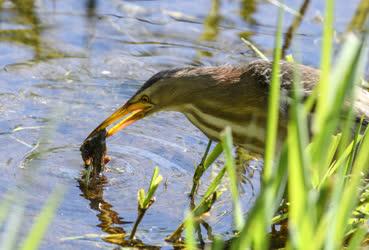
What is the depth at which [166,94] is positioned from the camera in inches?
182

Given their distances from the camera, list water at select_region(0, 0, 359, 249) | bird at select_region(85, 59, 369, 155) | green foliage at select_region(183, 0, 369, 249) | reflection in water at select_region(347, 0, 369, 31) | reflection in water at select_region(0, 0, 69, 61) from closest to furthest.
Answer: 1. green foliage at select_region(183, 0, 369, 249)
2. water at select_region(0, 0, 359, 249)
3. bird at select_region(85, 59, 369, 155)
4. reflection in water at select_region(0, 0, 69, 61)
5. reflection in water at select_region(347, 0, 369, 31)

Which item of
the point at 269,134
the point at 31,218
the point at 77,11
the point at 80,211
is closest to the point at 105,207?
the point at 80,211

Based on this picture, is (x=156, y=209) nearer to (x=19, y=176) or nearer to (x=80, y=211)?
(x=80, y=211)

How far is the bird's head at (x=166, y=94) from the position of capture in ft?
15.1

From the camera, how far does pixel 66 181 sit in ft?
14.5

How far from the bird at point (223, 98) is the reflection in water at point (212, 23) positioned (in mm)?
1785

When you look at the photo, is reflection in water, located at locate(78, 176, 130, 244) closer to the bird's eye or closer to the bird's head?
the bird's head

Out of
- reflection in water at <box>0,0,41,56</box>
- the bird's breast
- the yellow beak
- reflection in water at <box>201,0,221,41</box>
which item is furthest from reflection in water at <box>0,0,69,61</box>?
the bird's breast

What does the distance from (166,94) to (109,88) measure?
97 cm

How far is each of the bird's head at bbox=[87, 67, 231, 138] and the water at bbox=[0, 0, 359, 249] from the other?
A: 21 cm

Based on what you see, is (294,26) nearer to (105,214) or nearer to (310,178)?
(105,214)

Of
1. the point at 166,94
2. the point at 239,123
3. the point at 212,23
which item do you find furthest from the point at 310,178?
the point at 212,23

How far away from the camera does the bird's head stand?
182 inches

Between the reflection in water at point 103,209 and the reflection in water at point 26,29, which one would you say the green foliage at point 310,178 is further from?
the reflection in water at point 26,29
